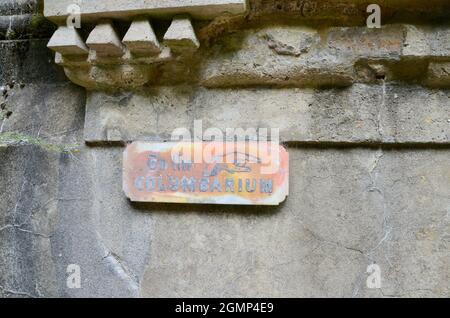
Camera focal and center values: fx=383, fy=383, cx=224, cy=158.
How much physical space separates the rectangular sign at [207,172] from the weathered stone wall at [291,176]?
53 mm

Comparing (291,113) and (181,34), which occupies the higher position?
(181,34)

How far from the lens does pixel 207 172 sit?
1312 mm

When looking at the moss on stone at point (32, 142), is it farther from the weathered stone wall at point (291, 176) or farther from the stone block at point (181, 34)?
the stone block at point (181, 34)

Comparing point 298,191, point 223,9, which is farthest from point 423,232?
point 223,9

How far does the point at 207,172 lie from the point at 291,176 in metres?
0.29

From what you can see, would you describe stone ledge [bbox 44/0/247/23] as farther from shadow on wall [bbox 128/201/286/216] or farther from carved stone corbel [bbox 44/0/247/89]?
shadow on wall [bbox 128/201/286/216]

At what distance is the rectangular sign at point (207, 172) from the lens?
1.29 meters

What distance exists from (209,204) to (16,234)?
0.74 m

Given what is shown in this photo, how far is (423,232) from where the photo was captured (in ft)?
4.13

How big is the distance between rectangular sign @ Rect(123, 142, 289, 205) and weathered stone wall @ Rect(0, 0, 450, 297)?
53 mm

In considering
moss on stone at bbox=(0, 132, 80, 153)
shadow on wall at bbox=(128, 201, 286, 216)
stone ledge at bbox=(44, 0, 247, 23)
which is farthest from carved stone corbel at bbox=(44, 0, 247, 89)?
shadow on wall at bbox=(128, 201, 286, 216)

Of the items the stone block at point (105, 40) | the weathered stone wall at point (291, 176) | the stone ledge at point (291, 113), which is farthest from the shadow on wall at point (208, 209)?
the stone block at point (105, 40)

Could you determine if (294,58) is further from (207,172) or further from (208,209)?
(208,209)

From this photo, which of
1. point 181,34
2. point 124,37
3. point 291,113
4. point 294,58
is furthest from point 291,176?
point 124,37
